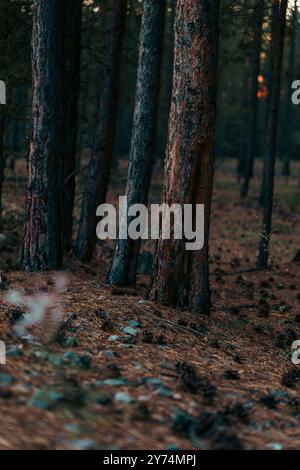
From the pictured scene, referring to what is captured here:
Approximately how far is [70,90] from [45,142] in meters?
3.83

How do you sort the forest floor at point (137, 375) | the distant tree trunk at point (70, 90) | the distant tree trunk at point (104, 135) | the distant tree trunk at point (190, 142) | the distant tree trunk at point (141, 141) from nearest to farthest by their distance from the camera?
the forest floor at point (137, 375)
the distant tree trunk at point (190, 142)
the distant tree trunk at point (141, 141)
the distant tree trunk at point (104, 135)
the distant tree trunk at point (70, 90)

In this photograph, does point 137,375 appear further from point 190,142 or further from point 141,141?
point 141,141

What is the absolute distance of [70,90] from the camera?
13.7 meters

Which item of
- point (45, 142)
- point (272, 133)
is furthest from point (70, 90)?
point (272, 133)

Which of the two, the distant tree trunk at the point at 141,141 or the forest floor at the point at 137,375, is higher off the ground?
the distant tree trunk at the point at 141,141

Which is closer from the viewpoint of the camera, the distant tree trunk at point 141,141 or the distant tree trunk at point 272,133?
the distant tree trunk at point 141,141

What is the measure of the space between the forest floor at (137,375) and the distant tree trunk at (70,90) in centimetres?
381

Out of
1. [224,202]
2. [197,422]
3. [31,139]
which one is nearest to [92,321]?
[197,422]

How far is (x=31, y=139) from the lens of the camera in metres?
10.4

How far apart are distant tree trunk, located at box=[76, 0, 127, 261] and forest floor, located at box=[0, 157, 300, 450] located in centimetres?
354

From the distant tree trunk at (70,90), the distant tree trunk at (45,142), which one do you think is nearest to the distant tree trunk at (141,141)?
the distant tree trunk at (45,142)

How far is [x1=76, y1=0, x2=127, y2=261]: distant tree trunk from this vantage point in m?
13.0

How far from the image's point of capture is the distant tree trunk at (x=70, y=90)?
1321cm

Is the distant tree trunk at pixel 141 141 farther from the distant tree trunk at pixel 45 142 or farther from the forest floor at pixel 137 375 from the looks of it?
the distant tree trunk at pixel 45 142
